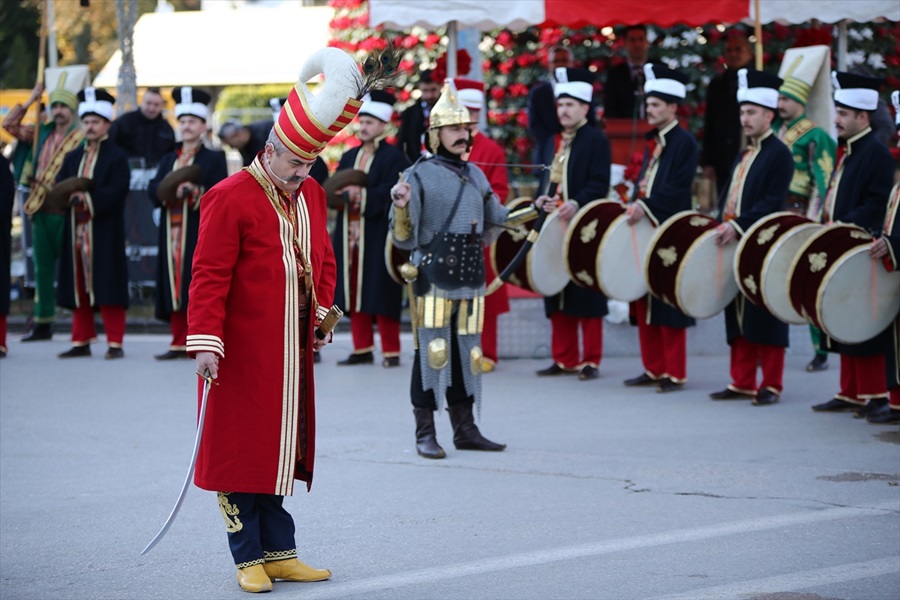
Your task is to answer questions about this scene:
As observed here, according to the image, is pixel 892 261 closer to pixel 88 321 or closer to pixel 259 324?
pixel 259 324

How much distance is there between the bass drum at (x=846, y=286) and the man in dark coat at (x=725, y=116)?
4823 millimetres

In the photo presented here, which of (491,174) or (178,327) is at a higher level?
(491,174)

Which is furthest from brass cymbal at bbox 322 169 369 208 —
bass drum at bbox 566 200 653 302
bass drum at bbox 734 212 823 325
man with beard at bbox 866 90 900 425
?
man with beard at bbox 866 90 900 425

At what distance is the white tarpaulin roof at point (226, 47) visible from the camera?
2920 centimetres

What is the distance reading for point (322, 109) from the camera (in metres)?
4.96

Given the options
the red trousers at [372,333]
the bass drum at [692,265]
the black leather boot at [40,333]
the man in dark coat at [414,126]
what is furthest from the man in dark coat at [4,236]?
the bass drum at [692,265]

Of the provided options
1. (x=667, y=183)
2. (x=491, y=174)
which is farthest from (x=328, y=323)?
(x=491, y=174)

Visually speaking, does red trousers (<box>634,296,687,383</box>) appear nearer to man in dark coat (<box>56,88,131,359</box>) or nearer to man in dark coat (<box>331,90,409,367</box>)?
man in dark coat (<box>331,90,409,367</box>)

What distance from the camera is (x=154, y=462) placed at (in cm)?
752

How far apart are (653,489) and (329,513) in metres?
1.60

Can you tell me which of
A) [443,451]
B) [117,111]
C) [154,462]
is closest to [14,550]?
[154,462]

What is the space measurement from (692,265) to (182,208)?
459 cm

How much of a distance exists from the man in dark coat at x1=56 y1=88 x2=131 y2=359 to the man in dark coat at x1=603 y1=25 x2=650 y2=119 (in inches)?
191

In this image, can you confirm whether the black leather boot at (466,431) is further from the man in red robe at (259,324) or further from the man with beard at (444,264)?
the man in red robe at (259,324)
